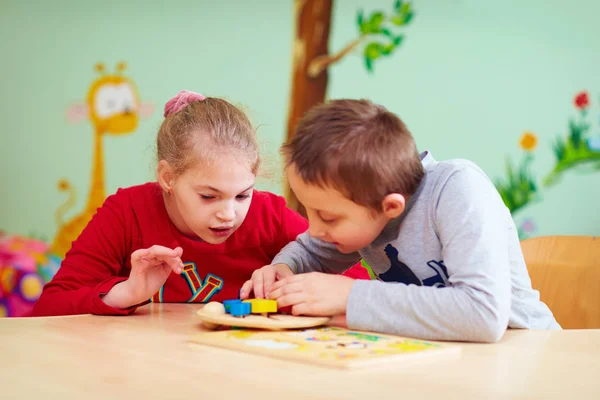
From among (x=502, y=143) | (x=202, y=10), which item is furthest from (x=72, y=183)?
(x=502, y=143)

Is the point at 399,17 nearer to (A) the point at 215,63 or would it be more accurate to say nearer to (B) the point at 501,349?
(A) the point at 215,63

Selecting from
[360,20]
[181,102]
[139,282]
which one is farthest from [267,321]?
[360,20]

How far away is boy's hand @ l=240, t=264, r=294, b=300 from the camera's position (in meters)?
1.06

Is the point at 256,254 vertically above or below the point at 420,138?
below

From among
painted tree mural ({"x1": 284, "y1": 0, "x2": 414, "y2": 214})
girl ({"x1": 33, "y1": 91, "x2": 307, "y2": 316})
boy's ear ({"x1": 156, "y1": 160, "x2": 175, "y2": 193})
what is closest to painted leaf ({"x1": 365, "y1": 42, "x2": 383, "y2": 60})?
painted tree mural ({"x1": 284, "y1": 0, "x2": 414, "y2": 214})

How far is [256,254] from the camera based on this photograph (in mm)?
1496

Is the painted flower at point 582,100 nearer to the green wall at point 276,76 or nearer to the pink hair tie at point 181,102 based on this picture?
the green wall at point 276,76

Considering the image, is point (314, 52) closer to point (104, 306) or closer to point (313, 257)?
point (313, 257)

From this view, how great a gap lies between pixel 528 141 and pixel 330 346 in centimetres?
238

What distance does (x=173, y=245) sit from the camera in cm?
142

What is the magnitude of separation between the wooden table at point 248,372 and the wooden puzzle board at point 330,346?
0.01 meters

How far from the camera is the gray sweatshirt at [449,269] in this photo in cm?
84

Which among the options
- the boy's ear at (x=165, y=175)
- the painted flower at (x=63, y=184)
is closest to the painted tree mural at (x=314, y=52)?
the painted flower at (x=63, y=184)

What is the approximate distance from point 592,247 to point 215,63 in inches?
71.1
